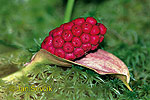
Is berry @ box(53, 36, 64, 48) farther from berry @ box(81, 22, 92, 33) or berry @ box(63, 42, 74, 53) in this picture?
berry @ box(81, 22, 92, 33)

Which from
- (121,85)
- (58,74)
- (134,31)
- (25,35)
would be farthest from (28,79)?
(134,31)

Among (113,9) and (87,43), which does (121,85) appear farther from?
(113,9)

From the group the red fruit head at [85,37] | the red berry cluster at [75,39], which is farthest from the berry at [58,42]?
the red fruit head at [85,37]

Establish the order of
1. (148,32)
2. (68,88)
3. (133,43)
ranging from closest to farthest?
(68,88), (133,43), (148,32)

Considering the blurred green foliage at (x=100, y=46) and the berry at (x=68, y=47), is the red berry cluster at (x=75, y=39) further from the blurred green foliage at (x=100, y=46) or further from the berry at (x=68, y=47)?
the blurred green foliage at (x=100, y=46)

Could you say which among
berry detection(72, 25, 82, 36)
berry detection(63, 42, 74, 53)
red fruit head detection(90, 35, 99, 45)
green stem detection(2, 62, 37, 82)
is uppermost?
berry detection(72, 25, 82, 36)

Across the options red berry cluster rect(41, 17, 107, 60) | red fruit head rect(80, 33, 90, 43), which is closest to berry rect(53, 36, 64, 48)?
red berry cluster rect(41, 17, 107, 60)
